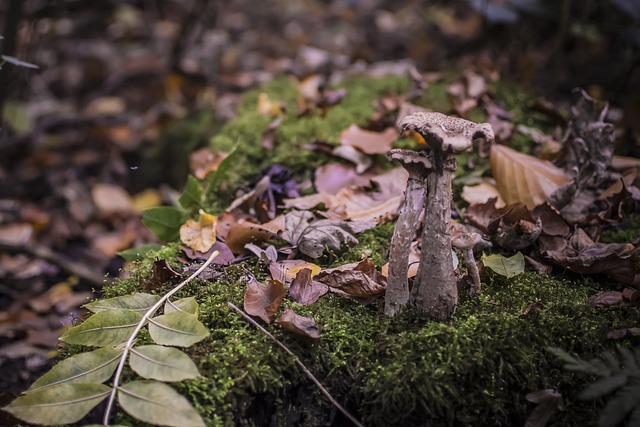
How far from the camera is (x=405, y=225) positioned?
67.6 inches

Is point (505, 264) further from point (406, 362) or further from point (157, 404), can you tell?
point (157, 404)

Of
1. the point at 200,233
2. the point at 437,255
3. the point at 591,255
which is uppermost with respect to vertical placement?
the point at 437,255

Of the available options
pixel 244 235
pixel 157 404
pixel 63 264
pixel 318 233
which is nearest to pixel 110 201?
pixel 63 264

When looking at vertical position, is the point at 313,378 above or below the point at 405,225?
below

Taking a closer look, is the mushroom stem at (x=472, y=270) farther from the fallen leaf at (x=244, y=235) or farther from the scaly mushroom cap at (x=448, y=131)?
the fallen leaf at (x=244, y=235)

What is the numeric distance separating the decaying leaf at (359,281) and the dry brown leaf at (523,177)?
95 centimetres

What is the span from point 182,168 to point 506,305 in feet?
11.5

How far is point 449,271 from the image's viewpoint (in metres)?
1.75

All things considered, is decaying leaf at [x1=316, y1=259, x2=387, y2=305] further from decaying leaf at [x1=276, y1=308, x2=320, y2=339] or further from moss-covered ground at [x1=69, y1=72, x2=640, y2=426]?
decaying leaf at [x1=276, y1=308, x2=320, y2=339]

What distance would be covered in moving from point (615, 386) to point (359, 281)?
82 cm

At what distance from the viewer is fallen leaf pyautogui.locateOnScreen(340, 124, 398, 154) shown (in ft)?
9.87

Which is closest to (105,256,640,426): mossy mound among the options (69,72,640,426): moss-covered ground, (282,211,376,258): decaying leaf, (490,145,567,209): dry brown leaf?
(69,72,640,426): moss-covered ground

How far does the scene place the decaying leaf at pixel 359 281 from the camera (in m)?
1.90

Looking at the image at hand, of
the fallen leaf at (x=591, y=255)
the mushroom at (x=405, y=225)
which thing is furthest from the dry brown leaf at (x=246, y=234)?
the fallen leaf at (x=591, y=255)
